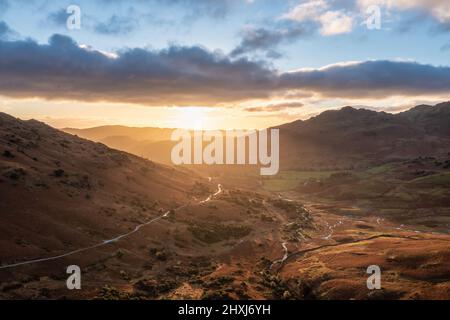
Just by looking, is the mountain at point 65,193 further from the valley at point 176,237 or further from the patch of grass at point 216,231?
the patch of grass at point 216,231

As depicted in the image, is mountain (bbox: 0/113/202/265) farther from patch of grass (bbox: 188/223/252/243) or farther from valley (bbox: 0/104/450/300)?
patch of grass (bbox: 188/223/252/243)

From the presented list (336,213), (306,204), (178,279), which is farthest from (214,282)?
(306,204)

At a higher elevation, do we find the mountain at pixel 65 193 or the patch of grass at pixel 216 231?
the mountain at pixel 65 193

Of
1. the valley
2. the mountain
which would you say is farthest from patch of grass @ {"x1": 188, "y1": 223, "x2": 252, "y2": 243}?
the mountain

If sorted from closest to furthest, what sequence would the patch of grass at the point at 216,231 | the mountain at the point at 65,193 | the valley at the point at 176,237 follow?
the valley at the point at 176,237 < the mountain at the point at 65,193 < the patch of grass at the point at 216,231

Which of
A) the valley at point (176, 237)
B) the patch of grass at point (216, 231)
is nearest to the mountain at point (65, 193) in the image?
the valley at point (176, 237)

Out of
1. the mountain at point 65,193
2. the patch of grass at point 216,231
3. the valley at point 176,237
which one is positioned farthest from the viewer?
the patch of grass at point 216,231

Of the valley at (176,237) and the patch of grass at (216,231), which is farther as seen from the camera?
the patch of grass at (216,231)

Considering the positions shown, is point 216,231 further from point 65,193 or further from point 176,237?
point 65,193

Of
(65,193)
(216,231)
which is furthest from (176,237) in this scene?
(65,193)

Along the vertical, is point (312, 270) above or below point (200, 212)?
below
